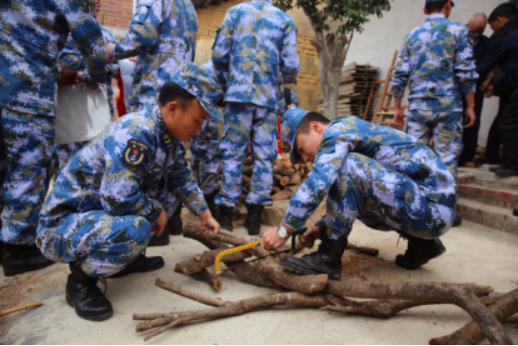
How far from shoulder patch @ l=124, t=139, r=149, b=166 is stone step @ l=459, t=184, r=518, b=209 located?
3645 mm

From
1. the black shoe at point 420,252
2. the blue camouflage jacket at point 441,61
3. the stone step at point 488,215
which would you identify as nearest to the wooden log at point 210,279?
the black shoe at point 420,252

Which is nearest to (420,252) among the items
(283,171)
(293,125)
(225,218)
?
(293,125)

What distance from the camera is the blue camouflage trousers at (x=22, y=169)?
2211 millimetres

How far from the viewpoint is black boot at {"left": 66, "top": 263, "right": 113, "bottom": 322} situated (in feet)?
5.82

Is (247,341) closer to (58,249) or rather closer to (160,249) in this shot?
(58,249)

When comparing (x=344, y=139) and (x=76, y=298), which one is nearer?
(x=76, y=298)

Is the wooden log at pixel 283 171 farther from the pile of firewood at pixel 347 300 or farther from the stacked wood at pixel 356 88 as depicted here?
the stacked wood at pixel 356 88

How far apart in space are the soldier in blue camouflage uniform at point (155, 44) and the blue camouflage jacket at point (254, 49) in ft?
1.18

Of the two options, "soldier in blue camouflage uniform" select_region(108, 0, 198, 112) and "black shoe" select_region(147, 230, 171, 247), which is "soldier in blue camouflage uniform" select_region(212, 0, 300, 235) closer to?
"soldier in blue camouflage uniform" select_region(108, 0, 198, 112)

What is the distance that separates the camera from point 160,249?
2834mm

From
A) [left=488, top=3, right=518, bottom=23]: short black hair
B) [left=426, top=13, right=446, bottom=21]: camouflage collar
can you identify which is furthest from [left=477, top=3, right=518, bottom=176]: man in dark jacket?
[left=426, top=13, right=446, bottom=21]: camouflage collar

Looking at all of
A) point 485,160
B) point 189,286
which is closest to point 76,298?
point 189,286

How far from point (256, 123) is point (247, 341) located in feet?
7.04

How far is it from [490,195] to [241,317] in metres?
3.38
